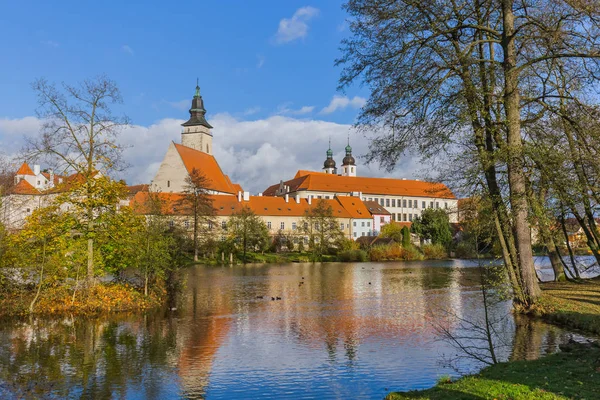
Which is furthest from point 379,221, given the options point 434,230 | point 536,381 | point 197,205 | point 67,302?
point 536,381

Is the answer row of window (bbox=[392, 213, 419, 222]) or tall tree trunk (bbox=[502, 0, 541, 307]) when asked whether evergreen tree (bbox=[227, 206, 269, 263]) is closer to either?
tall tree trunk (bbox=[502, 0, 541, 307])

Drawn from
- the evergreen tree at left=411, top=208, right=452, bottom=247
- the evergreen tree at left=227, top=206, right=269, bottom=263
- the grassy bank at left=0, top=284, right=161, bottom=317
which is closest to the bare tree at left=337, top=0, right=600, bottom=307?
the grassy bank at left=0, top=284, right=161, bottom=317

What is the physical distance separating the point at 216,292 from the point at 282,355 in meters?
15.1

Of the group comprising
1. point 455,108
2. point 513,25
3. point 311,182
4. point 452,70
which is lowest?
point 455,108

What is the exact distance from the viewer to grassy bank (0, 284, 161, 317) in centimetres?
1872

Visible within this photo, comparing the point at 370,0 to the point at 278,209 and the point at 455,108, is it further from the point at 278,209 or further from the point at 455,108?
the point at 278,209

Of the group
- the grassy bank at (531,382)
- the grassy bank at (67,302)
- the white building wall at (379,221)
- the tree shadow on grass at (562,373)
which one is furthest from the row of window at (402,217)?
the grassy bank at (531,382)

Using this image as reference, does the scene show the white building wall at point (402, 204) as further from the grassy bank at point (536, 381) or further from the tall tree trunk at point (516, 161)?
the grassy bank at point (536, 381)

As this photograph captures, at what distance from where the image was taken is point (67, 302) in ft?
62.2

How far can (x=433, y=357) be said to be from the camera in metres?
12.0

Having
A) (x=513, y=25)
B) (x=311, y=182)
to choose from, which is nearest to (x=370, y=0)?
(x=513, y=25)

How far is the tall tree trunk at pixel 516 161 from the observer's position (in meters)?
14.5

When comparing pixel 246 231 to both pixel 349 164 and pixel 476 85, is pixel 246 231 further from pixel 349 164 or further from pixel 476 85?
pixel 349 164

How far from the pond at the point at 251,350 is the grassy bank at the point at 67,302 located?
0.98 m
